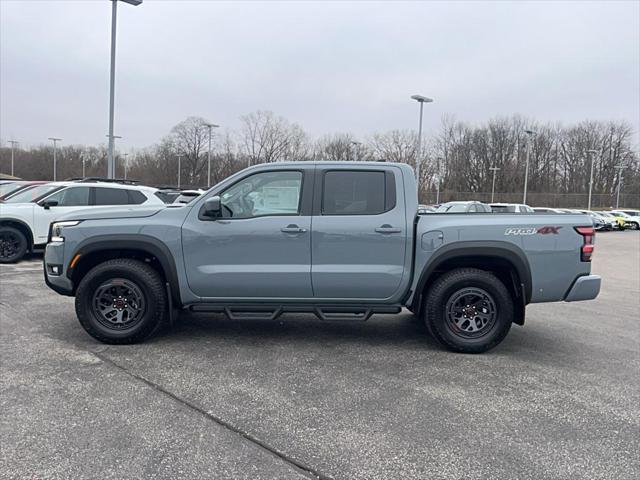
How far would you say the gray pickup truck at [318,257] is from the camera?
4.85m

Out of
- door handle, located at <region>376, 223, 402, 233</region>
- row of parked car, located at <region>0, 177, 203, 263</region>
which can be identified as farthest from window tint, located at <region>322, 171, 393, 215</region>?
row of parked car, located at <region>0, 177, 203, 263</region>

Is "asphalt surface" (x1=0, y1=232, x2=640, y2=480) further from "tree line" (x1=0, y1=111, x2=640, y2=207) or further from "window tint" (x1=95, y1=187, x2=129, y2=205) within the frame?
"tree line" (x1=0, y1=111, x2=640, y2=207)

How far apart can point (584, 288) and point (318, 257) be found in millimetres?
2690

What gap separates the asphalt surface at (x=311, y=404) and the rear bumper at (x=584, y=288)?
0.68 metres

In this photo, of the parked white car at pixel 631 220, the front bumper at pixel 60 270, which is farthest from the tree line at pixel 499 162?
the front bumper at pixel 60 270

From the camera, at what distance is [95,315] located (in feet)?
16.4

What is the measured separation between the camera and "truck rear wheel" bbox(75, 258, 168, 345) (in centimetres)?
491

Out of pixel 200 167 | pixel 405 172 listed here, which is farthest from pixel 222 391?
pixel 200 167

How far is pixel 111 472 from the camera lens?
2771 mm

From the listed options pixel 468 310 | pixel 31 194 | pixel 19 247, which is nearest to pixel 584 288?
pixel 468 310

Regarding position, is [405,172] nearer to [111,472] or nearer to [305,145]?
[111,472]

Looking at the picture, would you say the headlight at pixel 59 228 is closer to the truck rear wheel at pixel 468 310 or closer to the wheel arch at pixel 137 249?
the wheel arch at pixel 137 249

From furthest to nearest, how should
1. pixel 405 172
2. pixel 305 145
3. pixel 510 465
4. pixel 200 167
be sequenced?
1. pixel 200 167
2. pixel 305 145
3. pixel 405 172
4. pixel 510 465

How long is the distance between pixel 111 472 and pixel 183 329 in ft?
9.67
